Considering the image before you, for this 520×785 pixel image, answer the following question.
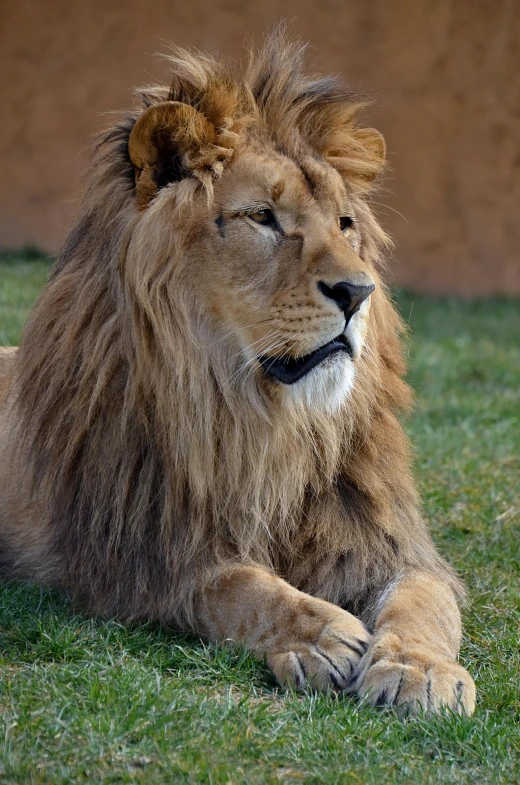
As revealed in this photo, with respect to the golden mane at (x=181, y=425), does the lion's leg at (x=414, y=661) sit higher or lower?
lower

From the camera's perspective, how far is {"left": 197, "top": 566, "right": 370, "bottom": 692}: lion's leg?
8.42 ft

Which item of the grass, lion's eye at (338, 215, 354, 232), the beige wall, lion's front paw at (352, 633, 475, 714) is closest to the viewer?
the grass

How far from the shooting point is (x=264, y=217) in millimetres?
2869

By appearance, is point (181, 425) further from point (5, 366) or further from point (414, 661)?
point (5, 366)

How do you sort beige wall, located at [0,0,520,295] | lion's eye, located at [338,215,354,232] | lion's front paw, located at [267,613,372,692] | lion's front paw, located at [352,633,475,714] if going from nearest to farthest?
lion's front paw, located at [352,633,475,714], lion's front paw, located at [267,613,372,692], lion's eye, located at [338,215,354,232], beige wall, located at [0,0,520,295]

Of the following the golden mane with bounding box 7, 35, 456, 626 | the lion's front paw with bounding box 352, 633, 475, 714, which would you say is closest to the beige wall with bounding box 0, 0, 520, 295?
the golden mane with bounding box 7, 35, 456, 626

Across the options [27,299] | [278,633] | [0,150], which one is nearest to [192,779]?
[278,633]

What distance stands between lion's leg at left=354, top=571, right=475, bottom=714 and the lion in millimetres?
15

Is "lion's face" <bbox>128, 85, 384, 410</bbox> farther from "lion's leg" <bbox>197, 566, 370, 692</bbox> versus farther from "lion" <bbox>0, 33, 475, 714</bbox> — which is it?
"lion's leg" <bbox>197, 566, 370, 692</bbox>

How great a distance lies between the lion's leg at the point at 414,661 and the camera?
8.02 feet

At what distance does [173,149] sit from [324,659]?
1.33 m

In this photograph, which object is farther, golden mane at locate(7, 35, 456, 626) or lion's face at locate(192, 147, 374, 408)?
golden mane at locate(7, 35, 456, 626)

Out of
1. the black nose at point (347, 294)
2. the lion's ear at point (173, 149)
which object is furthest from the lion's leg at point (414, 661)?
the lion's ear at point (173, 149)

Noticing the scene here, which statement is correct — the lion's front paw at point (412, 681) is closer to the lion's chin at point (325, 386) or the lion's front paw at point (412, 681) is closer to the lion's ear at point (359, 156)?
the lion's chin at point (325, 386)
